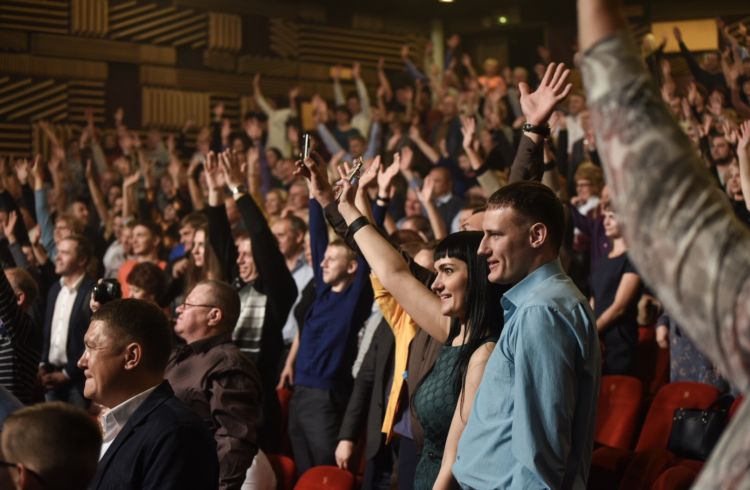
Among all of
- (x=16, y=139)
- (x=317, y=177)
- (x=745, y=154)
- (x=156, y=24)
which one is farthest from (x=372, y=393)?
(x=156, y=24)

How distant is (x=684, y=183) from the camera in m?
0.85

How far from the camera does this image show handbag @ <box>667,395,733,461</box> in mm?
3611

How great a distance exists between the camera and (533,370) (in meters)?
2.10

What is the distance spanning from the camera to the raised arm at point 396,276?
2.74 meters

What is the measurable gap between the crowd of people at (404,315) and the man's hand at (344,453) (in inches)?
0.4

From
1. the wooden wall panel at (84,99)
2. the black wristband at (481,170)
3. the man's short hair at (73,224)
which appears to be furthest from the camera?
the wooden wall panel at (84,99)

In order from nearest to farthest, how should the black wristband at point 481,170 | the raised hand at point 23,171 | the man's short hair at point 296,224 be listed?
1. the black wristband at point 481,170
2. the man's short hair at point 296,224
3. the raised hand at point 23,171

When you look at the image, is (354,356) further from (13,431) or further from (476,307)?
(13,431)

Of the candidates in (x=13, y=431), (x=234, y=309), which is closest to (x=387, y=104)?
(x=234, y=309)

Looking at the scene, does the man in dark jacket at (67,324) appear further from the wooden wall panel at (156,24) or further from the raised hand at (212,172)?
the wooden wall panel at (156,24)

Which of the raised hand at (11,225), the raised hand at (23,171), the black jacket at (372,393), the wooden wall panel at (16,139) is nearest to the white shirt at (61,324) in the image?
the raised hand at (11,225)

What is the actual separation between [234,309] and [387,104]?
947cm

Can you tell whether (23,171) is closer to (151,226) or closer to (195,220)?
(151,226)

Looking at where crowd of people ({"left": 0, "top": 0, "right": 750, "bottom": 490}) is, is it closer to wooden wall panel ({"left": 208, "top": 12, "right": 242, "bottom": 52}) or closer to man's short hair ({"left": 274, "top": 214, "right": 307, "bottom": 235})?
man's short hair ({"left": 274, "top": 214, "right": 307, "bottom": 235})
